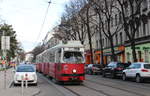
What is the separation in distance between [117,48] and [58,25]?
508 inches

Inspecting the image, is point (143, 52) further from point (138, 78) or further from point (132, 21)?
point (138, 78)

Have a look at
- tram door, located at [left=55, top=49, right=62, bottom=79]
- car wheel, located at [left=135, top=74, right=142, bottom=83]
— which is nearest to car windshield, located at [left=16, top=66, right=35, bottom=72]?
tram door, located at [left=55, top=49, right=62, bottom=79]

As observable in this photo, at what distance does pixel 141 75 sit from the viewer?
2623 centimetres

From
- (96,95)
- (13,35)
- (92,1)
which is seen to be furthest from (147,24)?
(13,35)

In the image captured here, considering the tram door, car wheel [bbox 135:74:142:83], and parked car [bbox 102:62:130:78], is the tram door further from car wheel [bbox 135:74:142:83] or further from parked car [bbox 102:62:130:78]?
parked car [bbox 102:62:130:78]

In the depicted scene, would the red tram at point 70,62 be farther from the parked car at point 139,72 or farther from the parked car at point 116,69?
the parked car at point 116,69

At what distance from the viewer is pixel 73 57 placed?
22562 millimetres

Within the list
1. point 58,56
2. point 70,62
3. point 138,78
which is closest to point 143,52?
point 138,78

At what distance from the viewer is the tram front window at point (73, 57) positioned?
22406mm

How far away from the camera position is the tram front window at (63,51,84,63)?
22406 mm

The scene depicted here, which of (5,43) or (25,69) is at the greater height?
(5,43)

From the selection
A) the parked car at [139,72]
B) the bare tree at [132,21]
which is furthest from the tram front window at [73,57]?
the bare tree at [132,21]

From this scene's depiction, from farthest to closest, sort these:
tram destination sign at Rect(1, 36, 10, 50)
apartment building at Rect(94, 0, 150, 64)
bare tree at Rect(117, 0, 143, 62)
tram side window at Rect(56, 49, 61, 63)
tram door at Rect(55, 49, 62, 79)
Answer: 1. apartment building at Rect(94, 0, 150, 64)
2. bare tree at Rect(117, 0, 143, 62)
3. tram side window at Rect(56, 49, 61, 63)
4. tram door at Rect(55, 49, 62, 79)
5. tram destination sign at Rect(1, 36, 10, 50)

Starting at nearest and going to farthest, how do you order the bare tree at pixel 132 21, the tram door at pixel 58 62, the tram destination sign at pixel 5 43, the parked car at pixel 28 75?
the tram destination sign at pixel 5 43 → the parked car at pixel 28 75 → the tram door at pixel 58 62 → the bare tree at pixel 132 21
